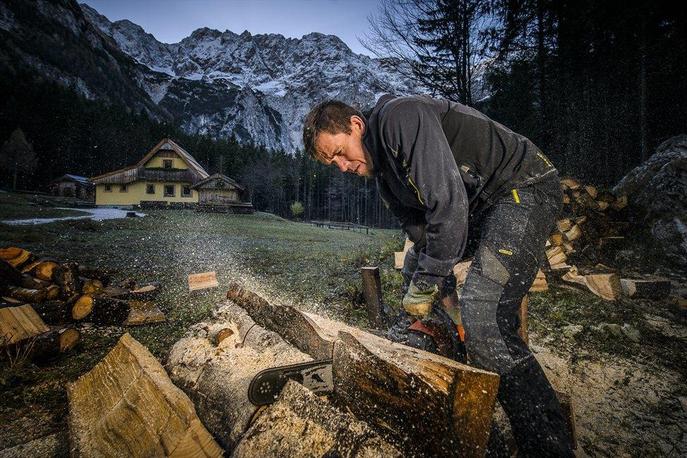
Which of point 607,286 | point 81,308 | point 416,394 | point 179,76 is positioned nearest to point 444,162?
point 416,394

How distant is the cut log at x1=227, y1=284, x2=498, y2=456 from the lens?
988mm

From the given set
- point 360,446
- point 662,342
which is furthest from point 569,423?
point 662,342

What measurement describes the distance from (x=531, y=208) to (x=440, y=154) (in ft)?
1.94

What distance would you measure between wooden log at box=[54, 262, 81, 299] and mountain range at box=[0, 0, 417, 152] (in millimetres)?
3616

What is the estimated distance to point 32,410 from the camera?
193 cm

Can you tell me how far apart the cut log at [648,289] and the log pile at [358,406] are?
4.39 metres

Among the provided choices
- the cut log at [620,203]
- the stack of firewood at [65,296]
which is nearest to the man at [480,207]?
the stack of firewood at [65,296]

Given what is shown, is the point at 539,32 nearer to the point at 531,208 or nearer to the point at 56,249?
the point at 531,208

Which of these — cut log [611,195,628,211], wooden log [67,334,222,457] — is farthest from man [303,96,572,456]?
cut log [611,195,628,211]

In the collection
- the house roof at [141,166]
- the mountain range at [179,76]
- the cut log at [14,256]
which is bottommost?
the cut log at [14,256]

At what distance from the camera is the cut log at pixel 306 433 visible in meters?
1.10

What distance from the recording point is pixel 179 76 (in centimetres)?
15638

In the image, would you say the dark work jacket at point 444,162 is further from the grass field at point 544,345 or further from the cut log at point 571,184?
the cut log at point 571,184

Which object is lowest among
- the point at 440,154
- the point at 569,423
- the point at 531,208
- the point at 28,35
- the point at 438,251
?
the point at 569,423
